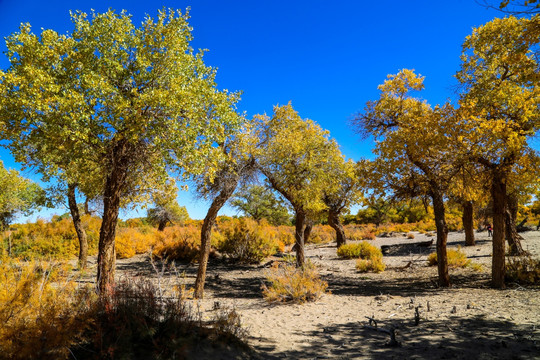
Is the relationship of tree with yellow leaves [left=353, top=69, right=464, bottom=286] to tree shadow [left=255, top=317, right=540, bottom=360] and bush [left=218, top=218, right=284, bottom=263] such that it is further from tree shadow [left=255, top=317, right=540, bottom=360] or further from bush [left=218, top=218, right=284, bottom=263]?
A: bush [left=218, top=218, right=284, bottom=263]

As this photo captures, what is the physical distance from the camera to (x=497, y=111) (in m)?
8.87

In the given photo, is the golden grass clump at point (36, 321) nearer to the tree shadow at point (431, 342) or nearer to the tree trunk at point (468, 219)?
the tree shadow at point (431, 342)

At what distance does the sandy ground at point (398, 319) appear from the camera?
495 cm

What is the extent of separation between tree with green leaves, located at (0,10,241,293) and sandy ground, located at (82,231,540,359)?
2.62 meters

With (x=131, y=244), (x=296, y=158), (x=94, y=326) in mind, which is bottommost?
(x=131, y=244)

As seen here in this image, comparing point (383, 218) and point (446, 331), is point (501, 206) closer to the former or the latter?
point (446, 331)

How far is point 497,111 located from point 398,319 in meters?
6.58

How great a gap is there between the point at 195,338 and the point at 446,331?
4.49 m

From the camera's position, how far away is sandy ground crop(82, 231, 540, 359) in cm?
495

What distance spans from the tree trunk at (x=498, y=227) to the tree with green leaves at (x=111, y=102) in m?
8.05

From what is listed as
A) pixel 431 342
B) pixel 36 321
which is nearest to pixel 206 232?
pixel 36 321

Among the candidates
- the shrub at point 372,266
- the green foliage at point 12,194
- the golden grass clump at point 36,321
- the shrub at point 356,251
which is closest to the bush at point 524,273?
the shrub at point 372,266

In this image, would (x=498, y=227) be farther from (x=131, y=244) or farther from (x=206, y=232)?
(x=131, y=244)

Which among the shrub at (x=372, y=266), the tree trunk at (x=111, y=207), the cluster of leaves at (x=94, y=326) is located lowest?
the shrub at (x=372, y=266)
